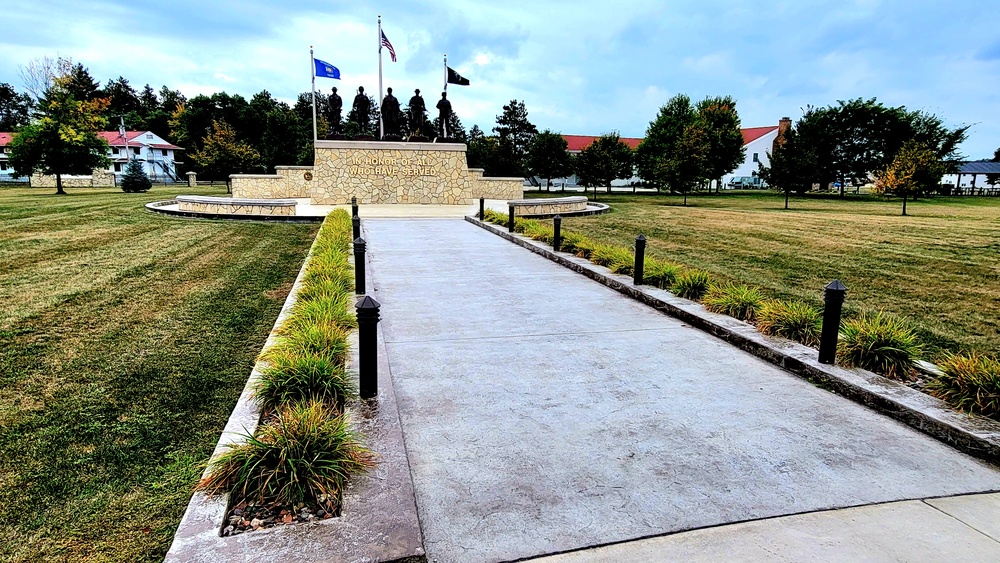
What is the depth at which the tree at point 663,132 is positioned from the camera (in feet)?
167

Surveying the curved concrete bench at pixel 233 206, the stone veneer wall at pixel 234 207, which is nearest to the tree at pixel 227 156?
the curved concrete bench at pixel 233 206

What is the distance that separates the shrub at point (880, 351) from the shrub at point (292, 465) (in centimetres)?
417

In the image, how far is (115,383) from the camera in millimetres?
4551

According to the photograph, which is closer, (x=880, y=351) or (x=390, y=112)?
(x=880, y=351)

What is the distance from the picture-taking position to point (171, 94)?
90.8 metres

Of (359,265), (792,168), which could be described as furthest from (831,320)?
(792,168)

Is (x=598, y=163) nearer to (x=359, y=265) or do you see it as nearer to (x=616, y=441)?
(x=359, y=265)

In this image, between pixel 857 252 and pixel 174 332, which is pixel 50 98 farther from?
pixel 857 252

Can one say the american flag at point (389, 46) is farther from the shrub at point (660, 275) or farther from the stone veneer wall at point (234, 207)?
the shrub at point (660, 275)

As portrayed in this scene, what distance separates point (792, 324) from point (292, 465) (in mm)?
4887

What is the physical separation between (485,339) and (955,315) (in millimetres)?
5879

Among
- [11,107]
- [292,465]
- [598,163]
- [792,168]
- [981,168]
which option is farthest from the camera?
[11,107]

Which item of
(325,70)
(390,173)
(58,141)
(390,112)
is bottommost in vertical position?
(390,173)

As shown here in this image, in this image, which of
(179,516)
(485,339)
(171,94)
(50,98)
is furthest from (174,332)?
(171,94)
